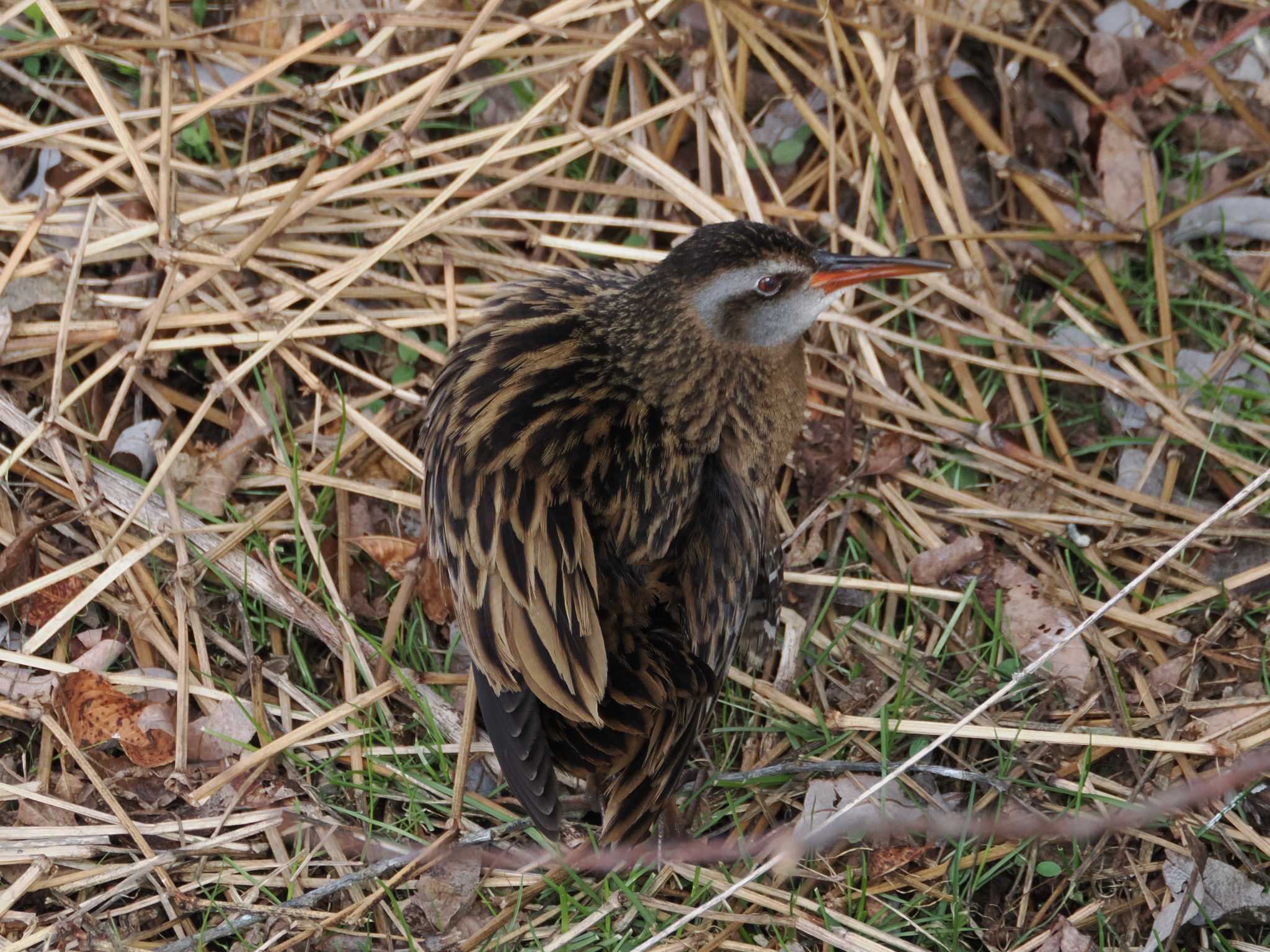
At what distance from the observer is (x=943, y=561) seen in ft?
12.9

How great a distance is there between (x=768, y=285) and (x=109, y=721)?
2.10 meters

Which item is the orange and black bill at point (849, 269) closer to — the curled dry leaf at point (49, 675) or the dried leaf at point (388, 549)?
the dried leaf at point (388, 549)

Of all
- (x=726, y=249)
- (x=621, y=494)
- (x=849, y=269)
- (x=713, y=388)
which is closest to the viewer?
(x=621, y=494)

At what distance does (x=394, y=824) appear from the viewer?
345 centimetres

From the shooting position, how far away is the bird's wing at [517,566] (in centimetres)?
299

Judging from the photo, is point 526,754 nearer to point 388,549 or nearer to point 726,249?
point 388,549

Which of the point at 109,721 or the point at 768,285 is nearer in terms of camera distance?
the point at 768,285

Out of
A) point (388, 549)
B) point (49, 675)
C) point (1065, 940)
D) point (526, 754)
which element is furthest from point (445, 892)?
point (1065, 940)

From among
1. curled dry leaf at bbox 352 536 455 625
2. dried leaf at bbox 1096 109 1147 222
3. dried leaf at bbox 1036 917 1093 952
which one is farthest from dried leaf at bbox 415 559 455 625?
dried leaf at bbox 1096 109 1147 222

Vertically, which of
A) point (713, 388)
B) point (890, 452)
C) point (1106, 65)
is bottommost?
point (890, 452)

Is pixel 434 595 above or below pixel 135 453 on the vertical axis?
below

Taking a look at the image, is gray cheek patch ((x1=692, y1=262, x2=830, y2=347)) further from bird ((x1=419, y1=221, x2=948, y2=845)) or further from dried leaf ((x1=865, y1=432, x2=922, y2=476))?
dried leaf ((x1=865, y1=432, x2=922, y2=476))

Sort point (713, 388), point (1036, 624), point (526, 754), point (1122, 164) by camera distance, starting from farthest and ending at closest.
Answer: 1. point (1122, 164)
2. point (1036, 624)
3. point (713, 388)
4. point (526, 754)

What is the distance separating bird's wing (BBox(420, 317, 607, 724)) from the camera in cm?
299
